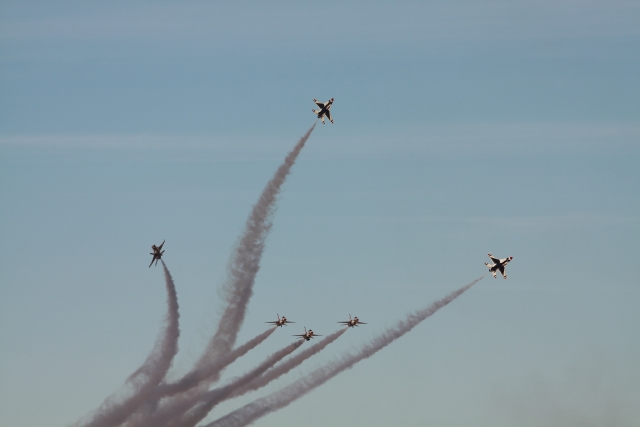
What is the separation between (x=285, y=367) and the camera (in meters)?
194

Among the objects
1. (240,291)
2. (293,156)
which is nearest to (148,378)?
(240,291)

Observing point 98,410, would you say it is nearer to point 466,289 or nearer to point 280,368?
point 280,368

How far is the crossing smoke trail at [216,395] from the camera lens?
189500 mm

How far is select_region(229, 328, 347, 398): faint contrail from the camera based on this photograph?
629ft

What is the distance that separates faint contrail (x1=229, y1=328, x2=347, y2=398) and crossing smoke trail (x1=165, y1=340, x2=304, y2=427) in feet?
2.02

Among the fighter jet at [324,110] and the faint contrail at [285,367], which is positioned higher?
the fighter jet at [324,110]

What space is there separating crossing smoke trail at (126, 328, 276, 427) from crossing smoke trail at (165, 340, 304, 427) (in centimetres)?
125

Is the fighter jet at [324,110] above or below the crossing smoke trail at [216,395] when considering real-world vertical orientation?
above

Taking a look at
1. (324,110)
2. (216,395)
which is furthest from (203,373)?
(324,110)

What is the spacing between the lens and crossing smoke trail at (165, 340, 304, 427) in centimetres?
18950

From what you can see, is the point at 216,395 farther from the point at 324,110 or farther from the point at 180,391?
the point at 324,110

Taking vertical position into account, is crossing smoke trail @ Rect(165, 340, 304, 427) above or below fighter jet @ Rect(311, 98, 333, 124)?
below

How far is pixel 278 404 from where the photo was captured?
191m

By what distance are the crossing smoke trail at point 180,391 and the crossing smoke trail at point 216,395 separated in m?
1.25
